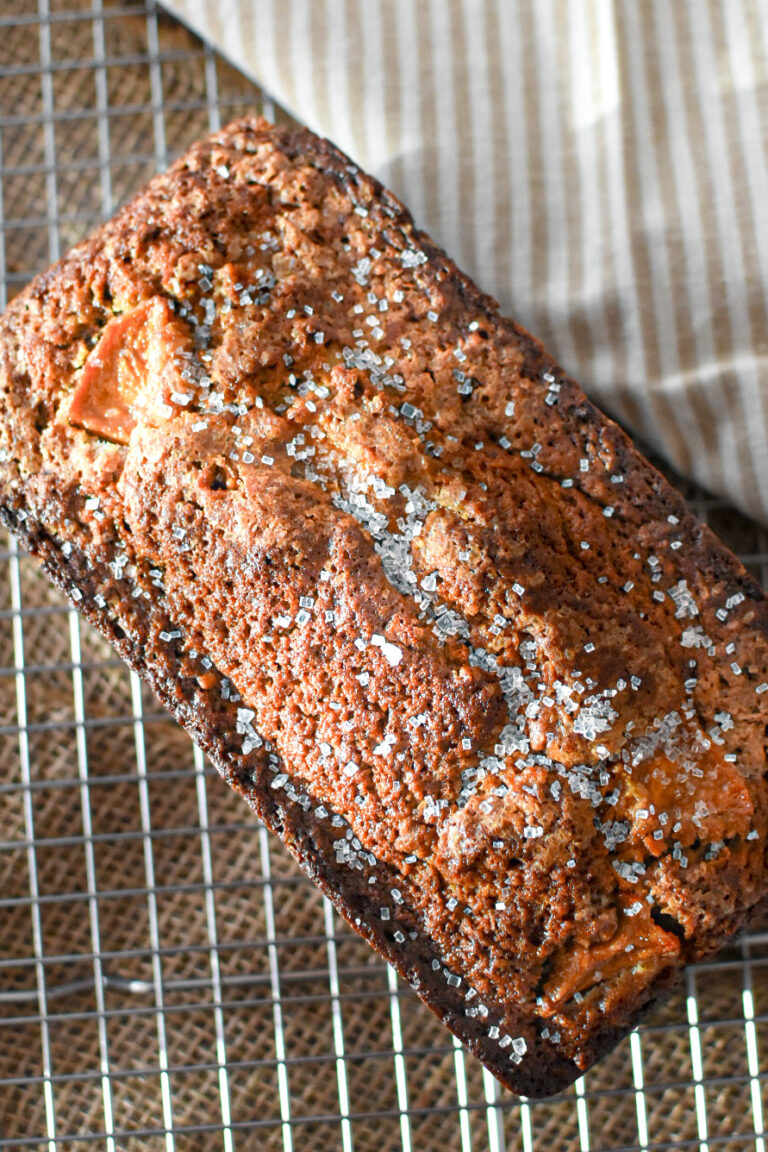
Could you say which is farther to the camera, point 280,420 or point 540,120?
point 540,120

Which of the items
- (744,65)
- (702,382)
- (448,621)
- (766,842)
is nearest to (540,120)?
(744,65)

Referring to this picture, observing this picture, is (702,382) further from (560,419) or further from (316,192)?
(316,192)

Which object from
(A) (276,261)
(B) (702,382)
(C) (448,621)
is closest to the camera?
(C) (448,621)

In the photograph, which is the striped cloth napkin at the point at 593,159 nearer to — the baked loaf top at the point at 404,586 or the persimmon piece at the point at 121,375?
the baked loaf top at the point at 404,586

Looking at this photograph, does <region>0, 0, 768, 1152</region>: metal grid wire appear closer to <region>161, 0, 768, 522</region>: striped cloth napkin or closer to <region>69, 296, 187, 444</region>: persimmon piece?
<region>161, 0, 768, 522</region>: striped cloth napkin

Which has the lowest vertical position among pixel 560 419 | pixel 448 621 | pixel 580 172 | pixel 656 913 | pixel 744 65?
pixel 656 913

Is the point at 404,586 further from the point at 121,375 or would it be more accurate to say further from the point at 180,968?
the point at 180,968

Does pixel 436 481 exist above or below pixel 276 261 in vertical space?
below
